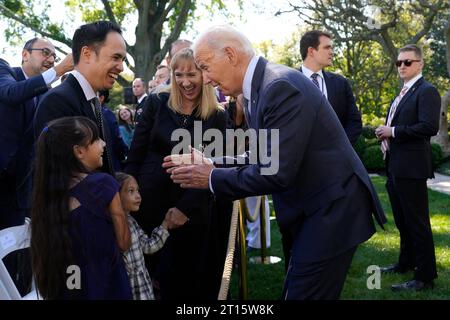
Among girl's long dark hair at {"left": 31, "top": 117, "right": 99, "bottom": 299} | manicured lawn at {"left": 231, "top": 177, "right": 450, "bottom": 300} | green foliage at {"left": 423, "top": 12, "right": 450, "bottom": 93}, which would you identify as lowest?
manicured lawn at {"left": 231, "top": 177, "right": 450, "bottom": 300}

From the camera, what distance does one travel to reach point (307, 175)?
2756mm

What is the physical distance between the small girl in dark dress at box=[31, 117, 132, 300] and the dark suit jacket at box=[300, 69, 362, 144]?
3.35 meters

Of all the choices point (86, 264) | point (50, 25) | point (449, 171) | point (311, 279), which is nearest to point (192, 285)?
point (86, 264)

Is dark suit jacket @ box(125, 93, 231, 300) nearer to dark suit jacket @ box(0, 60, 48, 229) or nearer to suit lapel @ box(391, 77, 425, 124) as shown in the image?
dark suit jacket @ box(0, 60, 48, 229)

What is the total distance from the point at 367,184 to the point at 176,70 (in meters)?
1.98

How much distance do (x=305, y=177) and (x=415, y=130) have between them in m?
3.00

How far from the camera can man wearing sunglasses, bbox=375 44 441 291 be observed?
5.33 meters

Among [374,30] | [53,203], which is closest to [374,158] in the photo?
[374,30]

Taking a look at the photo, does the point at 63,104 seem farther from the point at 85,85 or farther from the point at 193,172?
the point at 193,172

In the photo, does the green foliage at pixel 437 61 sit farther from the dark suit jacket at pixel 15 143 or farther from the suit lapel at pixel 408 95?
the dark suit jacket at pixel 15 143

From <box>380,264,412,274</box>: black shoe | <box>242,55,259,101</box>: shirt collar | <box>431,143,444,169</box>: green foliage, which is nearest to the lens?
<box>242,55,259,101</box>: shirt collar

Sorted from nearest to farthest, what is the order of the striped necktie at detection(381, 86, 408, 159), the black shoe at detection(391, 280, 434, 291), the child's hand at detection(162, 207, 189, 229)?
the child's hand at detection(162, 207, 189, 229)
the black shoe at detection(391, 280, 434, 291)
the striped necktie at detection(381, 86, 408, 159)

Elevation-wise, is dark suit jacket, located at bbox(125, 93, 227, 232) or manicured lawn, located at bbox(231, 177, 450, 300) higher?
dark suit jacket, located at bbox(125, 93, 227, 232)

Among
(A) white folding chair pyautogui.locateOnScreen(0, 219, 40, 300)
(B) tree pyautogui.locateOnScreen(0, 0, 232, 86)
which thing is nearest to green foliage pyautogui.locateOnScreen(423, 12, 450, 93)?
(B) tree pyautogui.locateOnScreen(0, 0, 232, 86)
